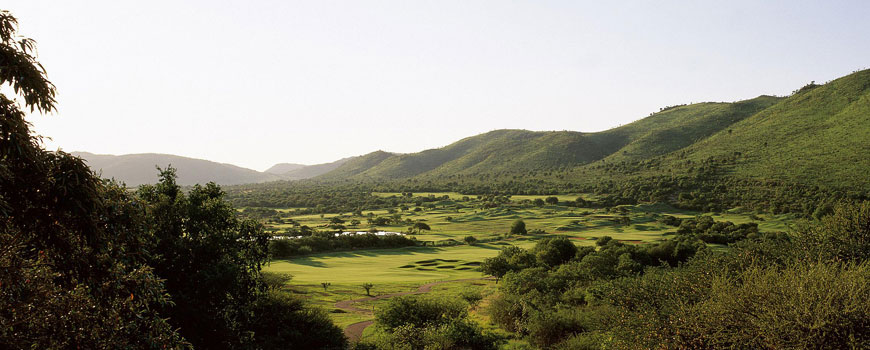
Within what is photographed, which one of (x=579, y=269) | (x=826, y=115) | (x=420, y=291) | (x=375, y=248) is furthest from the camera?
(x=826, y=115)

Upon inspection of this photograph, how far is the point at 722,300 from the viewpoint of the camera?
16969 mm

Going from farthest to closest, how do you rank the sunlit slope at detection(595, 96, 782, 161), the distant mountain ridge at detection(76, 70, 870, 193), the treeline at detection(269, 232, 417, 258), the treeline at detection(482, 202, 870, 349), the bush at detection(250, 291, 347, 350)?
the sunlit slope at detection(595, 96, 782, 161) → the distant mountain ridge at detection(76, 70, 870, 193) → the treeline at detection(269, 232, 417, 258) → the bush at detection(250, 291, 347, 350) → the treeline at detection(482, 202, 870, 349)

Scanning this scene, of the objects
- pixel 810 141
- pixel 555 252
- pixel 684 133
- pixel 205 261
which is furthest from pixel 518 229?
pixel 684 133

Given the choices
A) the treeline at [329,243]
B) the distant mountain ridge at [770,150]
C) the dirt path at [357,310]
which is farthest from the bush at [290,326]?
the distant mountain ridge at [770,150]

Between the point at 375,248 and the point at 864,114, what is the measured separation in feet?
428

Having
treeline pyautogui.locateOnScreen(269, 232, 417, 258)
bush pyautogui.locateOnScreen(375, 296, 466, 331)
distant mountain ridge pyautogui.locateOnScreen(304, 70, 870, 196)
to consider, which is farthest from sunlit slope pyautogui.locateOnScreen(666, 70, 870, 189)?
bush pyautogui.locateOnScreen(375, 296, 466, 331)

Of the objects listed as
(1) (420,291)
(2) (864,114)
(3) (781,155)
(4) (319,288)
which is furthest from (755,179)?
(4) (319,288)

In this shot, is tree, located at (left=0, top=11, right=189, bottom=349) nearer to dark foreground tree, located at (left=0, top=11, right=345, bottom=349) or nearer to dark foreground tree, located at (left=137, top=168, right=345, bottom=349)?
dark foreground tree, located at (left=0, top=11, right=345, bottom=349)

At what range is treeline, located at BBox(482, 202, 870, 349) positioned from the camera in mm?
14547

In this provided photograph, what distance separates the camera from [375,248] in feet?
226

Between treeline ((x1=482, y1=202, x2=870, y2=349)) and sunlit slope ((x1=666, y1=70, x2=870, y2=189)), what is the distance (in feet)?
285

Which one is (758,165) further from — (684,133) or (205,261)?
(205,261)

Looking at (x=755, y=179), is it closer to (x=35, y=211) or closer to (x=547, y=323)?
(x=547, y=323)

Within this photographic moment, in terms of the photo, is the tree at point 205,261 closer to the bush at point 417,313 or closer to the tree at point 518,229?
the bush at point 417,313
